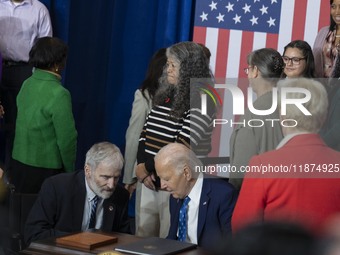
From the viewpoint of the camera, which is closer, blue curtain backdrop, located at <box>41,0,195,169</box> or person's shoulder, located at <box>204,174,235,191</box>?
person's shoulder, located at <box>204,174,235,191</box>

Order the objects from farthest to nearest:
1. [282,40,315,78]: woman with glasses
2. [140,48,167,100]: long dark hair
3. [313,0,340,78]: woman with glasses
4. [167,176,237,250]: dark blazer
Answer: [140,48,167,100]: long dark hair, [313,0,340,78]: woman with glasses, [282,40,315,78]: woman with glasses, [167,176,237,250]: dark blazer

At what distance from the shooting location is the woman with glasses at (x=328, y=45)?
4402 mm

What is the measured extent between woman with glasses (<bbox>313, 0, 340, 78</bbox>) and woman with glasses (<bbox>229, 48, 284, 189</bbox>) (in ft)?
2.03

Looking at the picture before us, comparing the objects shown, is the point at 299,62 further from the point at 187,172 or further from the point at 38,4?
the point at 38,4

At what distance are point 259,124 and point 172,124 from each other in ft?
1.91

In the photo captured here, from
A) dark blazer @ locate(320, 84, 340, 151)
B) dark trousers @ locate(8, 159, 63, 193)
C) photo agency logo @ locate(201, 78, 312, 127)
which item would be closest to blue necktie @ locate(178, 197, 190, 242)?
photo agency logo @ locate(201, 78, 312, 127)

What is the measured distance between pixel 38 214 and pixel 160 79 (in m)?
1.26

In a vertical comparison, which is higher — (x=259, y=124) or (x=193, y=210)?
(x=259, y=124)

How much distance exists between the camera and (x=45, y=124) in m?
4.74

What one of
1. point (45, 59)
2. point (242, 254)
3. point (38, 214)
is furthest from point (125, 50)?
point (242, 254)

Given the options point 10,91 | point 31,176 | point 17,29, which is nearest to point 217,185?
point 31,176

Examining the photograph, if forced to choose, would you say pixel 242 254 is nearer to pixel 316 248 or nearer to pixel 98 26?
pixel 316 248

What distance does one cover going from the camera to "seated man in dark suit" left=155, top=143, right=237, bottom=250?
132 inches

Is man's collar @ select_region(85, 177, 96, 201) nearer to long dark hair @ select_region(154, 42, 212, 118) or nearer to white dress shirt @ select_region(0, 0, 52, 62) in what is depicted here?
long dark hair @ select_region(154, 42, 212, 118)
